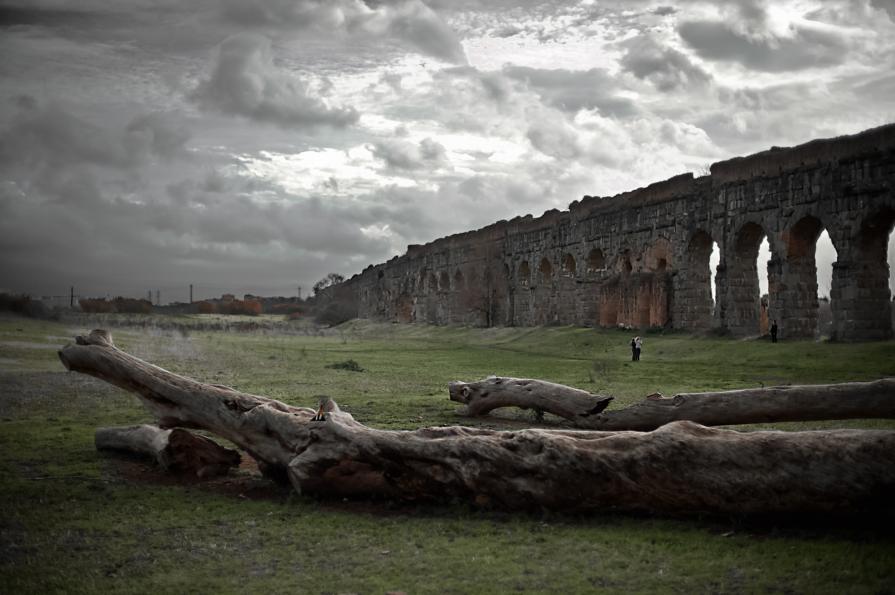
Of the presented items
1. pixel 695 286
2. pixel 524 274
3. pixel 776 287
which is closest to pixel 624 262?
pixel 695 286

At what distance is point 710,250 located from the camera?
29.6m

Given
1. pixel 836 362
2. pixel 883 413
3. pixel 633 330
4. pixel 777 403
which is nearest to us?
pixel 883 413

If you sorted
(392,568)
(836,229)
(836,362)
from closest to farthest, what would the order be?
(392,568) → (836,362) → (836,229)

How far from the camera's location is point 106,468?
804cm

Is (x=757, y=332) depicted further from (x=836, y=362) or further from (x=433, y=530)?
(x=433, y=530)

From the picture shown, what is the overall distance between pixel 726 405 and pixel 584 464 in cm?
Result: 325

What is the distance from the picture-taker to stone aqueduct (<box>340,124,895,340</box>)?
2173 centimetres

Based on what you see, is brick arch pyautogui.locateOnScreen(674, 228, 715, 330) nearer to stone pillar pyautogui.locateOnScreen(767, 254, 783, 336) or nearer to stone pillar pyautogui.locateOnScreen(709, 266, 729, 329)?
stone pillar pyautogui.locateOnScreen(709, 266, 729, 329)

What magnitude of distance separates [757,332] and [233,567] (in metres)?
24.3

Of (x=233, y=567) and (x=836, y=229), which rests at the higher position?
(x=836, y=229)

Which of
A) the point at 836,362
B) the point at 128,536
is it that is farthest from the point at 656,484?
the point at 836,362

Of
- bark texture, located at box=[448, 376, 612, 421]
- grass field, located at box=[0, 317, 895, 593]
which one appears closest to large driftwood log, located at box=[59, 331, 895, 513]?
grass field, located at box=[0, 317, 895, 593]

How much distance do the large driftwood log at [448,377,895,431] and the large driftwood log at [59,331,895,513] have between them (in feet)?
8.38

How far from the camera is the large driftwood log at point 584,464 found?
536 centimetres
